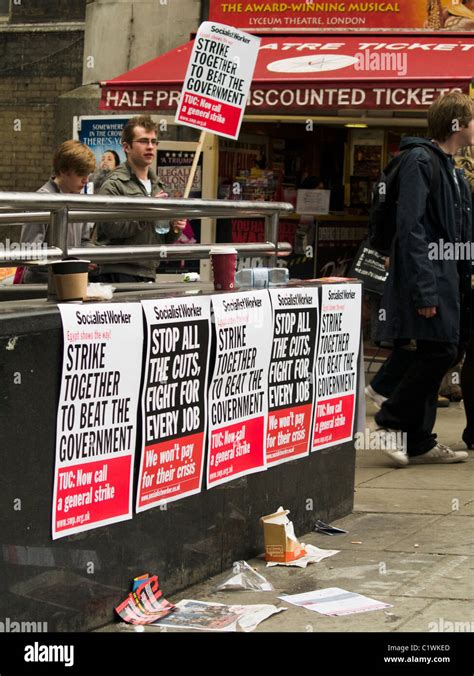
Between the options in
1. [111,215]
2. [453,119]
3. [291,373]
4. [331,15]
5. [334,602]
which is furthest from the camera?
[331,15]

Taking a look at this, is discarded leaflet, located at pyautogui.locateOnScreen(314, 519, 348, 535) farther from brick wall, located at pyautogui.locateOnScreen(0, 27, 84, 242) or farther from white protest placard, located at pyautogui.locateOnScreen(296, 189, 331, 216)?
brick wall, located at pyautogui.locateOnScreen(0, 27, 84, 242)

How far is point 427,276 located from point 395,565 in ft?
7.57

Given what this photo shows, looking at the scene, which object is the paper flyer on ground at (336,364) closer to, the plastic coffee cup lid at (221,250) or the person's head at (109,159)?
the plastic coffee cup lid at (221,250)

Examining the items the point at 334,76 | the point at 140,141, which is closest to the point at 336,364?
the point at 140,141

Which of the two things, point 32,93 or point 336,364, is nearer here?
point 336,364

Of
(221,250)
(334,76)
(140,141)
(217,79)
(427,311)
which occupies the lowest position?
(427,311)

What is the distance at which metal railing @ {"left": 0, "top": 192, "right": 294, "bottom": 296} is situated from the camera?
498cm

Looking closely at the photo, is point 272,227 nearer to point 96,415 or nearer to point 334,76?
point 96,415

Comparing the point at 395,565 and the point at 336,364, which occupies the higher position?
the point at 336,364

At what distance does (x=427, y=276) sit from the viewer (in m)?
7.89

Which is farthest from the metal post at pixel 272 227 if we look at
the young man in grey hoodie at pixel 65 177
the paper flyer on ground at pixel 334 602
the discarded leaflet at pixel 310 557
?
the paper flyer on ground at pixel 334 602

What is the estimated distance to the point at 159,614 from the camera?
17.1ft

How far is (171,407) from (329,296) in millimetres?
1634

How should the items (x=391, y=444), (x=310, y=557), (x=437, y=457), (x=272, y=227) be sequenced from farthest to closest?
1. (x=437, y=457)
2. (x=391, y=444)
3. (x=272, y=227)
4. (x=310, y=557)
